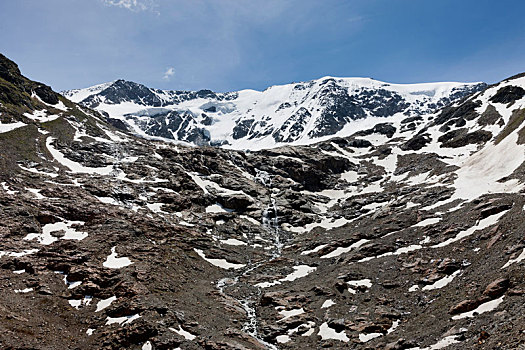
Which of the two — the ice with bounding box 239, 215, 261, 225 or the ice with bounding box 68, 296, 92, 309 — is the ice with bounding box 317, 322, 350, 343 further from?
the ice with bounding box 239, 215, 261, 225

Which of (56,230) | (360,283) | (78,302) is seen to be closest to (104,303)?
(78,302)

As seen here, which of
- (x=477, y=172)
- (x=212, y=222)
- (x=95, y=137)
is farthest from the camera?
(x=95, y=137)

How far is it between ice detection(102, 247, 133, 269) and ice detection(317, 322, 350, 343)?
24.2 meters

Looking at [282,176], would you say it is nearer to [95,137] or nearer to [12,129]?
[95,137]

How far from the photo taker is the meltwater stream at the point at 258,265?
3094 cm

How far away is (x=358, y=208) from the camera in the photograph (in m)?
74.0

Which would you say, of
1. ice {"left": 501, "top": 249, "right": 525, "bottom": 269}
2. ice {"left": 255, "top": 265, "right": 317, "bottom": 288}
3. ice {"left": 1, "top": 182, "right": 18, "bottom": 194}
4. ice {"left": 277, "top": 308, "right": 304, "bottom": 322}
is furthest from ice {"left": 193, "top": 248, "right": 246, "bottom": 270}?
ice {"left": 501, "top": 249, "right": 525, "bottom": 269}

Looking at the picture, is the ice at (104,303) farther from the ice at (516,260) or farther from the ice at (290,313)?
the ice at (516,260)

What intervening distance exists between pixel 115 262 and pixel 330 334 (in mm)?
26349

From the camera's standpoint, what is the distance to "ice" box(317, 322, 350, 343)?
26.9 metres

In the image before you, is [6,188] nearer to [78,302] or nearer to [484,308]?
[78,302]

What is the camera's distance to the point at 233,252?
55.1 metres

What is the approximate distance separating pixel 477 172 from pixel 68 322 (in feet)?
225

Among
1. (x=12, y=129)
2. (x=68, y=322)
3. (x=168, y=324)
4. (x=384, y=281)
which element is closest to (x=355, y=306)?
(x=384, y=281)
